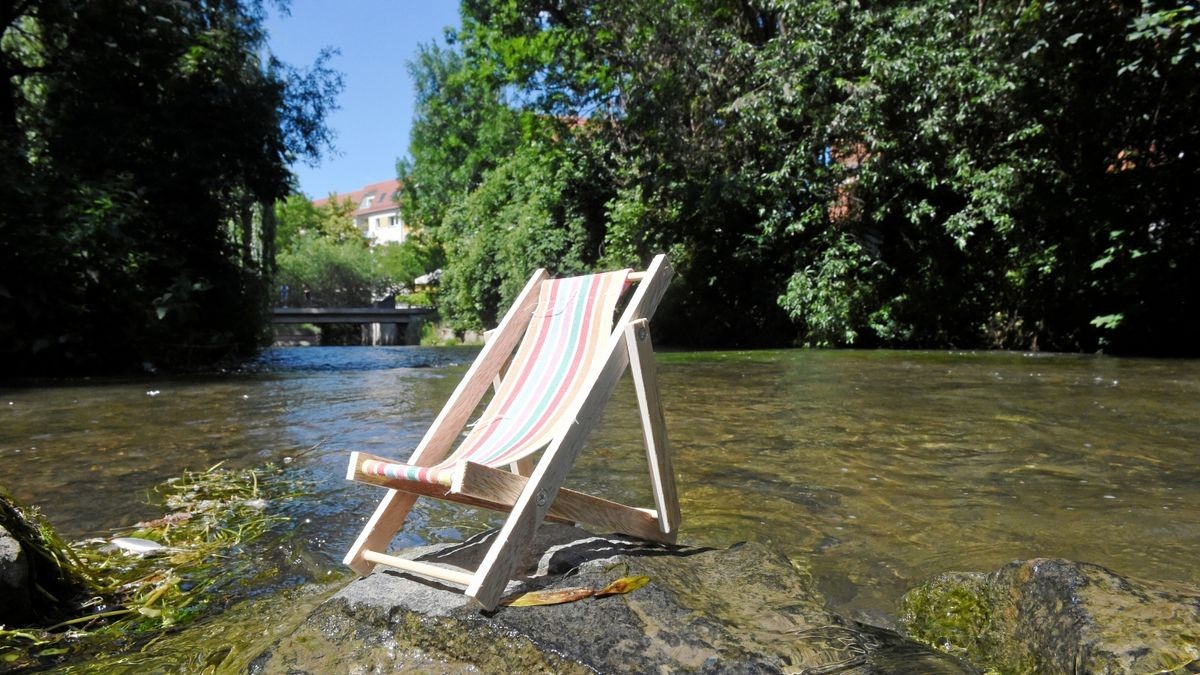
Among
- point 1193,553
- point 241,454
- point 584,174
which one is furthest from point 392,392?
point 584,174

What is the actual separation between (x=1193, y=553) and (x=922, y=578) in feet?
3.67

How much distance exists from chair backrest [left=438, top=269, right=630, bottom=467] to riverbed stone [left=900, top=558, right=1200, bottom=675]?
1.30 metres

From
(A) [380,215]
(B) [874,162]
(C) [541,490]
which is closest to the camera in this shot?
(C) [541,490]

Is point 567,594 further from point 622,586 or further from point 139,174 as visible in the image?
point 139,174

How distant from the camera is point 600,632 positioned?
2.16 meters

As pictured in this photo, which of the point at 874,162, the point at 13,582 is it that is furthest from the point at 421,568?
the point at 874,162

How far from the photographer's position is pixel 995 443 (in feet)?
18.5

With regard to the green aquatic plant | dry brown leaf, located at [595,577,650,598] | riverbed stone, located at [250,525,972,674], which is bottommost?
the green aquatic plant

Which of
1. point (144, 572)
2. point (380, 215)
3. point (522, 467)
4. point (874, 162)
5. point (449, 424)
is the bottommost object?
point (144, 572)

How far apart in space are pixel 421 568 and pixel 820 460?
3.28 meters

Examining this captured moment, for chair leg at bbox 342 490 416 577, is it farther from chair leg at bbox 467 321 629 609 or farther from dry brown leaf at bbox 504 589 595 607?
dry brown leaf at bbox 504 589 595 607

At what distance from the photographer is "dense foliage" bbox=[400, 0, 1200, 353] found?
43.0ft

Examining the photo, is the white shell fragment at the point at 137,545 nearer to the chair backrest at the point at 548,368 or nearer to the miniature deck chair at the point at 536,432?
the miniature deck chair at the point at 536,432

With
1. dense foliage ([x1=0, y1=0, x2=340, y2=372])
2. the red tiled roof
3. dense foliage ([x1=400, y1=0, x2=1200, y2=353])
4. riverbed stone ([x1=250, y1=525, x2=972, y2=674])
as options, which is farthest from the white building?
riverbed stone ([x1=250, y1=525, x2=972, y2=674])
